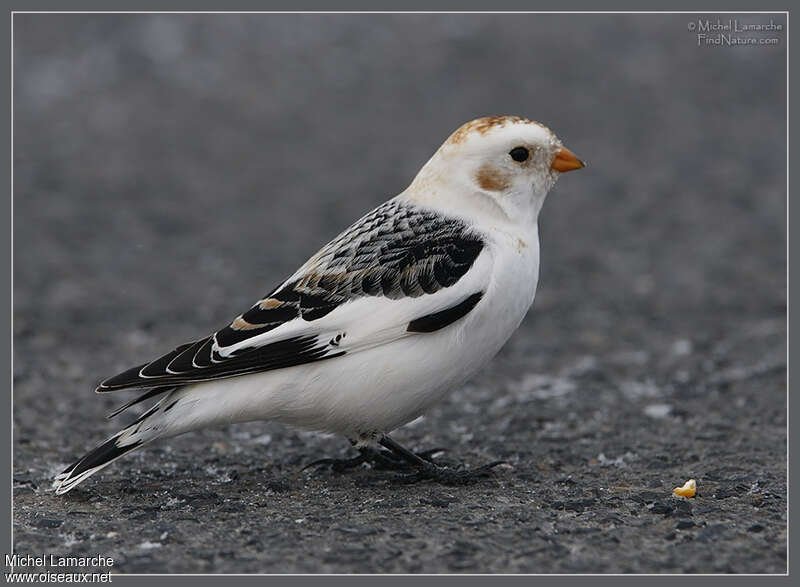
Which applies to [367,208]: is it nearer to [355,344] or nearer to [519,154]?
[519,154]

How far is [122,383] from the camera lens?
4887mm

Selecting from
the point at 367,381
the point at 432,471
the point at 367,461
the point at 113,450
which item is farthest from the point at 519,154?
the point at 113,450

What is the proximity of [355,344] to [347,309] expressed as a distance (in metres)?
0.16

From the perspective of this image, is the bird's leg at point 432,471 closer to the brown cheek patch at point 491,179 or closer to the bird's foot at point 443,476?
the bird's foot at point 443,476

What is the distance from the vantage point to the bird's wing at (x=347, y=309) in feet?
16.0

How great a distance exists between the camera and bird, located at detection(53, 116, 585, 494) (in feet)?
16.0

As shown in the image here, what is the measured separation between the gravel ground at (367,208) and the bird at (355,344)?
38cm

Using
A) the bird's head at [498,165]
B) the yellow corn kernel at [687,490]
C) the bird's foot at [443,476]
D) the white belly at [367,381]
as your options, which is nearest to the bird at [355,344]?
the white belly at [367,381]

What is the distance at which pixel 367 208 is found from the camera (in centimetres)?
1003

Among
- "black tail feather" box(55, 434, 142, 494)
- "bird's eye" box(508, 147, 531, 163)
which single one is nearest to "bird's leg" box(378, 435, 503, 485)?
"black tail feather" box(55, 434, 142, 494)

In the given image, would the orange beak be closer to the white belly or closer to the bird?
the bird

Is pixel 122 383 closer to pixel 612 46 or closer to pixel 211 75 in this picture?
pixel 211 75

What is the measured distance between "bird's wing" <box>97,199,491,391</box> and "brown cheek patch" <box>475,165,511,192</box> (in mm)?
281

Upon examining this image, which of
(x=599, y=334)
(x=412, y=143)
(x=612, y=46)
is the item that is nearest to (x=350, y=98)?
(x=412, y=143)
